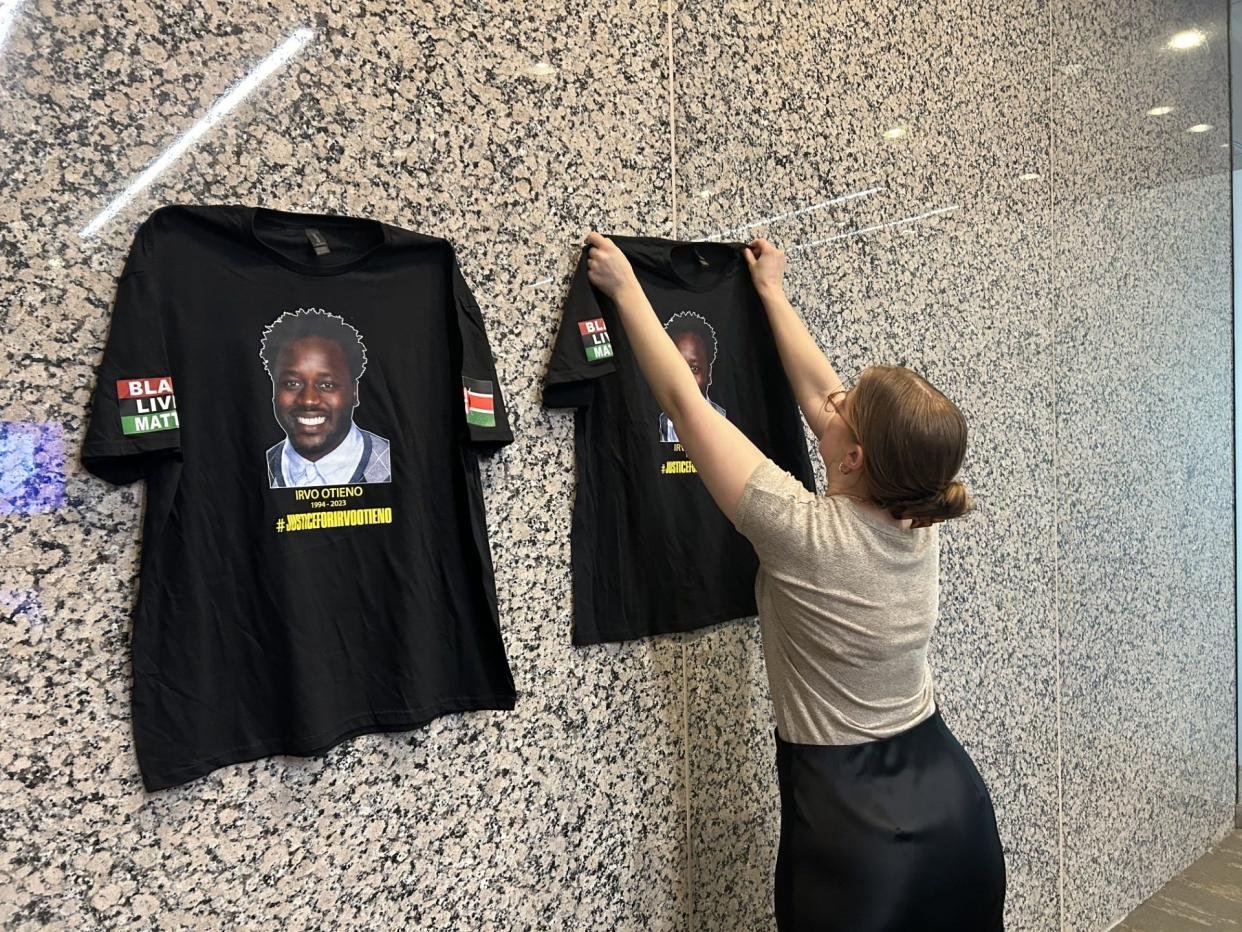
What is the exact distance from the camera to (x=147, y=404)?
102cm

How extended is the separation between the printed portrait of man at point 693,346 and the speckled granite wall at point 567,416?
198 mm

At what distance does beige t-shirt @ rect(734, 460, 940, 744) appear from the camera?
1263 millimetres

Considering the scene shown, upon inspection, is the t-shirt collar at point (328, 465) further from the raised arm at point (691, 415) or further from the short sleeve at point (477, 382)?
the raised arm at point (691, 415)

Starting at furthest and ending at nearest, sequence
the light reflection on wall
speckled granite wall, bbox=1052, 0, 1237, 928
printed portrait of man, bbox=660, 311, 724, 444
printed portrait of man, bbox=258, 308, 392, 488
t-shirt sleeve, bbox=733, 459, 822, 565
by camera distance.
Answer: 1. speckled granite wall, bbox=1052, 0, 1237, 928
2. printed portrait of man, bbox=660, 311, 724, 444
3. t-shirt sleeve, bbox=733, 459, 822, 565
4. printed portrait of man, bbox=258, 308, 392, 488
5. the light reflection on wall

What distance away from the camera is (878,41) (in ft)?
6.60

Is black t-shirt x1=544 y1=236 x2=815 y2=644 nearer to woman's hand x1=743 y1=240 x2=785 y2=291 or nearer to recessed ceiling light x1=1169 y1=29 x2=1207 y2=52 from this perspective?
woman's hand x1=743 y1=240 x2=785 y2=291

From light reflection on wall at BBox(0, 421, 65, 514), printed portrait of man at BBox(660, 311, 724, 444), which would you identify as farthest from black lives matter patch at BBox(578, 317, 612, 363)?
light reflection on wall at BBox(0, 421, 65, 514)

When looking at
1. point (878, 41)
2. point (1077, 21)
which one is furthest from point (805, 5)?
point (1077, 21)

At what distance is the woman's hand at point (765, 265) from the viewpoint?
1684mm

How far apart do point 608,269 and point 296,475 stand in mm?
602

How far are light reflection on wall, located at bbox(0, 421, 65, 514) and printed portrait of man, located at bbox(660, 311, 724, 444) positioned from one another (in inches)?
36.1

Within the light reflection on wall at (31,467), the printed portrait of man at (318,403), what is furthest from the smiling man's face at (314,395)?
the light reflection on wall at (31,467)

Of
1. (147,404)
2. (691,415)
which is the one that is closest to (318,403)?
(147,404)

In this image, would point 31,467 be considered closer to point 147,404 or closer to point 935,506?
point 147,404
